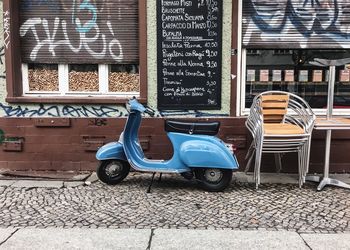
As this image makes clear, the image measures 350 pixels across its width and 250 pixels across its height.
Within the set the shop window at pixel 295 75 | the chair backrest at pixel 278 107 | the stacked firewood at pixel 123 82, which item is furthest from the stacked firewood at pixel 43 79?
the chair backrest at pixel 278 107

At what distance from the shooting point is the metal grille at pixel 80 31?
6.59 m

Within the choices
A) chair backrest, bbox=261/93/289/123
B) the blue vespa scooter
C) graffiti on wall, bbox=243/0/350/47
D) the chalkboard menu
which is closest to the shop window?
graffiti on wall, bbox=243/0/350/47

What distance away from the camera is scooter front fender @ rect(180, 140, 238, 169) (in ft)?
18.2

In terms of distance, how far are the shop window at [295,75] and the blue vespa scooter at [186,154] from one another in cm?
139

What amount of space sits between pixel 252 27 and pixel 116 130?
8.46 ft

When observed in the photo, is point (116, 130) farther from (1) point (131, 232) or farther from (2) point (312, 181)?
(2) point (312, 181)

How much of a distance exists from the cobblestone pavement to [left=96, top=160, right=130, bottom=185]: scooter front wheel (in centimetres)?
11

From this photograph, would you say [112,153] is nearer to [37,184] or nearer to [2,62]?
[37,184]

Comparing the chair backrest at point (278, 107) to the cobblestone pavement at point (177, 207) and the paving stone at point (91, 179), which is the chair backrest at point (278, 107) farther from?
the paving stone at point (91, 179)

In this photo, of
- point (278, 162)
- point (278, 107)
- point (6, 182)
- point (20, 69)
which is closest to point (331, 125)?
point (278, 107)

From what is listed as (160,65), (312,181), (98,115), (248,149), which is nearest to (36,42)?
(98,115)

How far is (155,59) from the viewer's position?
6.54 meters

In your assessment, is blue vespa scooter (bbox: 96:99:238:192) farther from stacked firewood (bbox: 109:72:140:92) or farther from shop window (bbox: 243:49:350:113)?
shop window (bbox: 243:49:350:113)

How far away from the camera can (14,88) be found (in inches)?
261
